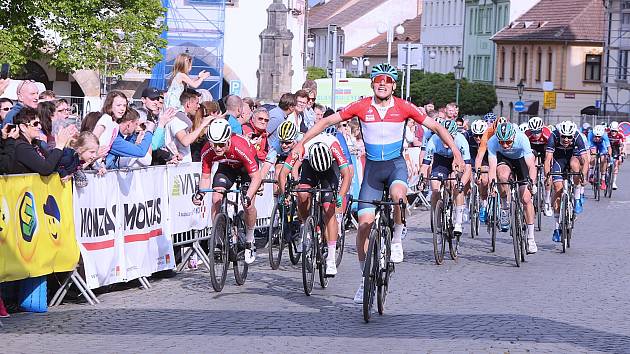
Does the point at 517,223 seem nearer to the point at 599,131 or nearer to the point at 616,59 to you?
the point at 599,131

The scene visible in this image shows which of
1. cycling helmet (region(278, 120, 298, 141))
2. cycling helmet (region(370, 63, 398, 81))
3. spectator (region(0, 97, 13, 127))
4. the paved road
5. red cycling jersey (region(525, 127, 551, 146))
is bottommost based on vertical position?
the paved road

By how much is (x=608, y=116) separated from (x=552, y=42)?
43.5ft

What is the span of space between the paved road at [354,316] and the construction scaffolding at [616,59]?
70923mm

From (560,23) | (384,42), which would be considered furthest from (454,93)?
(384,42)

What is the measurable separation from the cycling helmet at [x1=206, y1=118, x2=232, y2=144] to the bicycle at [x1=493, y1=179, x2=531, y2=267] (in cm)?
475

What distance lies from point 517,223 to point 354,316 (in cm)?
573

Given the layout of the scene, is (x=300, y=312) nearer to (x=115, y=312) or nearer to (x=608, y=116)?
(x=115, y=312)

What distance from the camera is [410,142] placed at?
28797mm

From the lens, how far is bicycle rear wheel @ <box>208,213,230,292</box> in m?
14.8

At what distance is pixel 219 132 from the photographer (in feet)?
49.1

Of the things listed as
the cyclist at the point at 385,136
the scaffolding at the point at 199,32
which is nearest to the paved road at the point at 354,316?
the cyclist at the point at 385,136

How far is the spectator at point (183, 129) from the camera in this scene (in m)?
16.8

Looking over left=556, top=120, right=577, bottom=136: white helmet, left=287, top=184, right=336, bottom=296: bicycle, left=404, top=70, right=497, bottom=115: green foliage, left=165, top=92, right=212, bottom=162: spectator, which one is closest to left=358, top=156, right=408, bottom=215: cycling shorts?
left=287, top=184, right=336, bottom=296: bicycle

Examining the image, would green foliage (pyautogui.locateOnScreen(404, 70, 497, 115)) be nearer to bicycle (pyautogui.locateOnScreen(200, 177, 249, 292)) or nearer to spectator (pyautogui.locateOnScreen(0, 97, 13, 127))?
Result: bicycle (pyautogui.locateOnScreen(200, 177, 249, 292))
